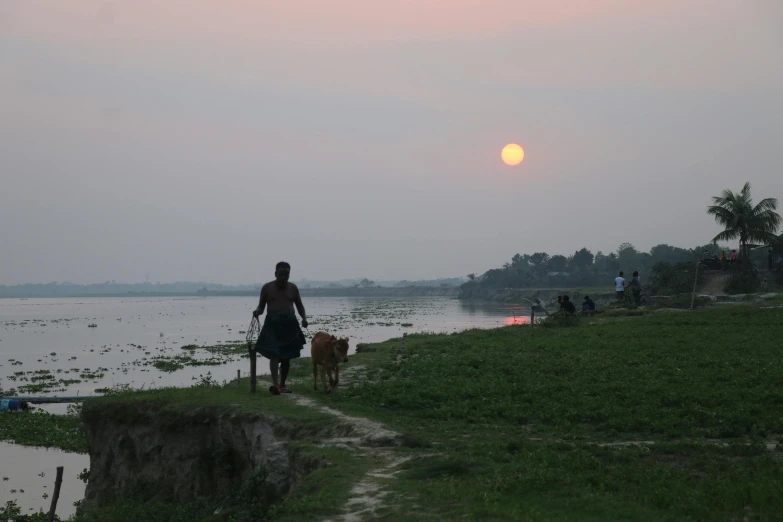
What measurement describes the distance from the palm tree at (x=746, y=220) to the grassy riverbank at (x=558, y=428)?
27706 mm

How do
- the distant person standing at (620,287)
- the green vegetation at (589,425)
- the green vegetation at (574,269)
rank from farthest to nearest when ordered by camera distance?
the green vegetation at (574,269), the distant person standing at (620,287), the green vegetation at (589,425)

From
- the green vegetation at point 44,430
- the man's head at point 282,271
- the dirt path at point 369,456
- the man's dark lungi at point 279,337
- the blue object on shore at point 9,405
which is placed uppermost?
the man's head at point 282,271

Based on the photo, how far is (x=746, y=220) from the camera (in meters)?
45.1

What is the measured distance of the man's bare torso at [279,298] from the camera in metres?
14.6

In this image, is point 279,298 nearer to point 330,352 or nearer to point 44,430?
point 330,352

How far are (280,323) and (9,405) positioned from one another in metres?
18.9

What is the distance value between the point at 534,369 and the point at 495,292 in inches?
5857

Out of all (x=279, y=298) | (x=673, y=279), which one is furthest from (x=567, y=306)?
(x=673, y=279)

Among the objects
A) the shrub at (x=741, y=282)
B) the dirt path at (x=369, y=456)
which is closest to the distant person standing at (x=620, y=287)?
the shrub at (x=741, y=282)

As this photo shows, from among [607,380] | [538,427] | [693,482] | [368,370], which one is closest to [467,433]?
[538,427]

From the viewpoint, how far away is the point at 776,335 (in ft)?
65.7

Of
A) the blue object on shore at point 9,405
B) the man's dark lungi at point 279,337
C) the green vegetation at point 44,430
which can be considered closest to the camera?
the man's dark lungi at point 279,337

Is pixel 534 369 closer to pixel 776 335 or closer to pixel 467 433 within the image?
pixel 467 433

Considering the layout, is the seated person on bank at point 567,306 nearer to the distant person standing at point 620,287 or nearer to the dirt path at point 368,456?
the distant person standing at point 620,287
